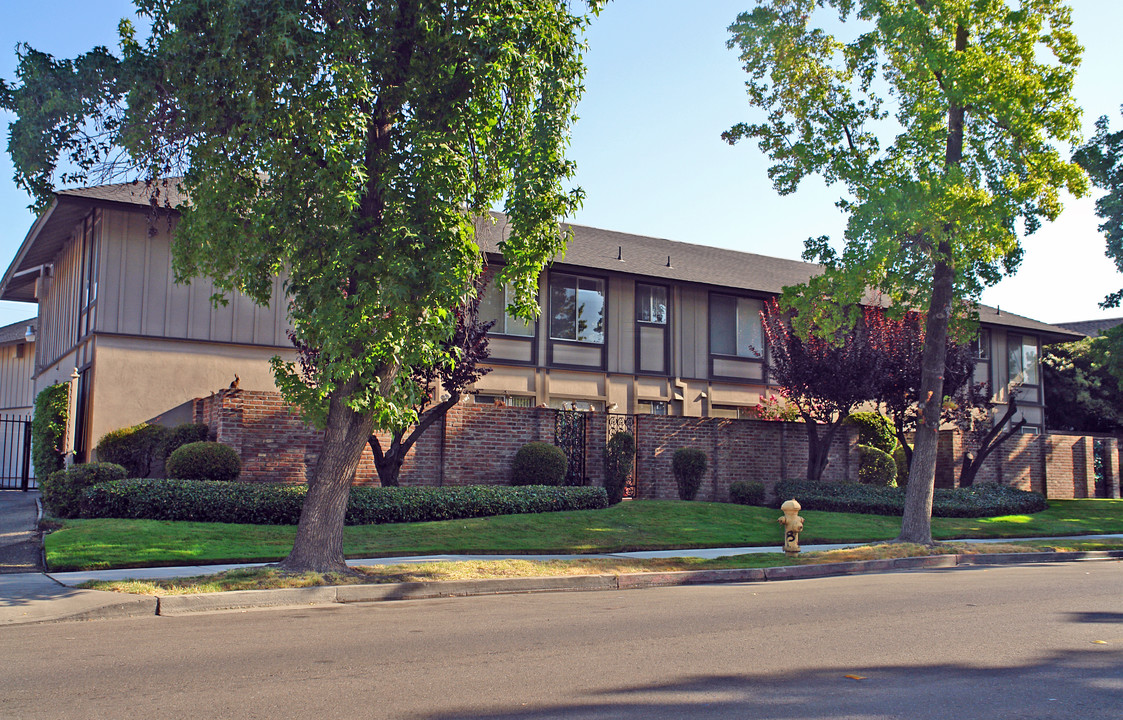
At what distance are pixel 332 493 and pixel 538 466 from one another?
9620 mm

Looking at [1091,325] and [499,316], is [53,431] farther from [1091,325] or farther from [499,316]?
[1091,325]

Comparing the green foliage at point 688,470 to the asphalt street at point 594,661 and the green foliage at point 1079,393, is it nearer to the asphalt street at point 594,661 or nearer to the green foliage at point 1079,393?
the asphalt street at point 594,661

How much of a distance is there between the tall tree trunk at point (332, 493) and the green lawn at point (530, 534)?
65.9 inches

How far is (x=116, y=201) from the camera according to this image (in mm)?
20156

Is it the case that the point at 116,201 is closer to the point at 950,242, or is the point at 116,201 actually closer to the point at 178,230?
the point at 178,230

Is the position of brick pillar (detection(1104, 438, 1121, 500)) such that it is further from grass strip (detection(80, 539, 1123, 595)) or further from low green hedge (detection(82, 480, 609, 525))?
low green hedge (detection(82, 480, 609, 525))

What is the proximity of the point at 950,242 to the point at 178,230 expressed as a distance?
1250 centimetres

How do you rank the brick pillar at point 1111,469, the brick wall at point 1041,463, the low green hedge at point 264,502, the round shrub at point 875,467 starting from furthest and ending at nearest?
the brick pillar at point 1111,469 < the brick wall at point 1041,463 < the round shrub at point 875,467 < the low green hedge at point 264,502

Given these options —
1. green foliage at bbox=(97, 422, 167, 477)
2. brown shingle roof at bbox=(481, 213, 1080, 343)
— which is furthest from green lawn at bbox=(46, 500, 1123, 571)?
brown shingle roof at bbox=(481, 213, 1080, 343)

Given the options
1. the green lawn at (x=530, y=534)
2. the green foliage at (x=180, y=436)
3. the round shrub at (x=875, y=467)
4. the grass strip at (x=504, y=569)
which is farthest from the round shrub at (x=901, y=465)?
the green foliage at (x=180, y=436)

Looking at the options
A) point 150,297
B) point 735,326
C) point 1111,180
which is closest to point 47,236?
point 150,297

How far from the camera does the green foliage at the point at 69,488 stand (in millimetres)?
15859

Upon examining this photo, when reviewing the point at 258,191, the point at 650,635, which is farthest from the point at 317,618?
the point at 258,191

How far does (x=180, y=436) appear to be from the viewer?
19.1m
